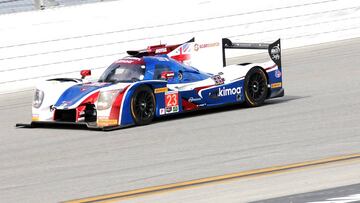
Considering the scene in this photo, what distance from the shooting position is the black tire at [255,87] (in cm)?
1354

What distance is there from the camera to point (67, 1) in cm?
1856


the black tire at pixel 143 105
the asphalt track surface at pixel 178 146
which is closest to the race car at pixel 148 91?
the black tire at pixel 143 105

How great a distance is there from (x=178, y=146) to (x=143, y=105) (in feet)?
6.06

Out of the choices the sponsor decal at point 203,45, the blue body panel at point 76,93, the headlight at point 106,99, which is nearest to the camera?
the headlight at point 106,99

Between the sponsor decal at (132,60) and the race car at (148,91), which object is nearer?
the race car at (148,91)

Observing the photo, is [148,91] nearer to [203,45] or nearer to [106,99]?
[106,99]

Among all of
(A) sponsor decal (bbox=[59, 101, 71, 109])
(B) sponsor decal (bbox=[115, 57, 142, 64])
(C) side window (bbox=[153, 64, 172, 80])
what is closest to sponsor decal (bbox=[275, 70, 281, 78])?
(C) side window (bbox=[153, 64, 172, 80])

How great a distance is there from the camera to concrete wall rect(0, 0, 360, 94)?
17.4 m

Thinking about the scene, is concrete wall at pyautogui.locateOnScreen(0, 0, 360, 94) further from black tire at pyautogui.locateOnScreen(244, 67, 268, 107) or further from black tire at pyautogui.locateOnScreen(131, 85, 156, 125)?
black tire at pyautogui.locateOnScreen(131, 85, 156, 125)

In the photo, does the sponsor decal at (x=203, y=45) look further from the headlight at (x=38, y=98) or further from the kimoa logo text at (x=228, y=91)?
the headlight at (x=38, y=98)

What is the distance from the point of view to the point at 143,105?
12.4 metres

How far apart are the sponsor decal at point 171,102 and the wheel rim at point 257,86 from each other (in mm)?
1328

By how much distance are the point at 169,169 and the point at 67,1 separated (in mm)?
9897

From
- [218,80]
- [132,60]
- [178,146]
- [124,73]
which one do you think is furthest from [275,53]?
[178,146]
